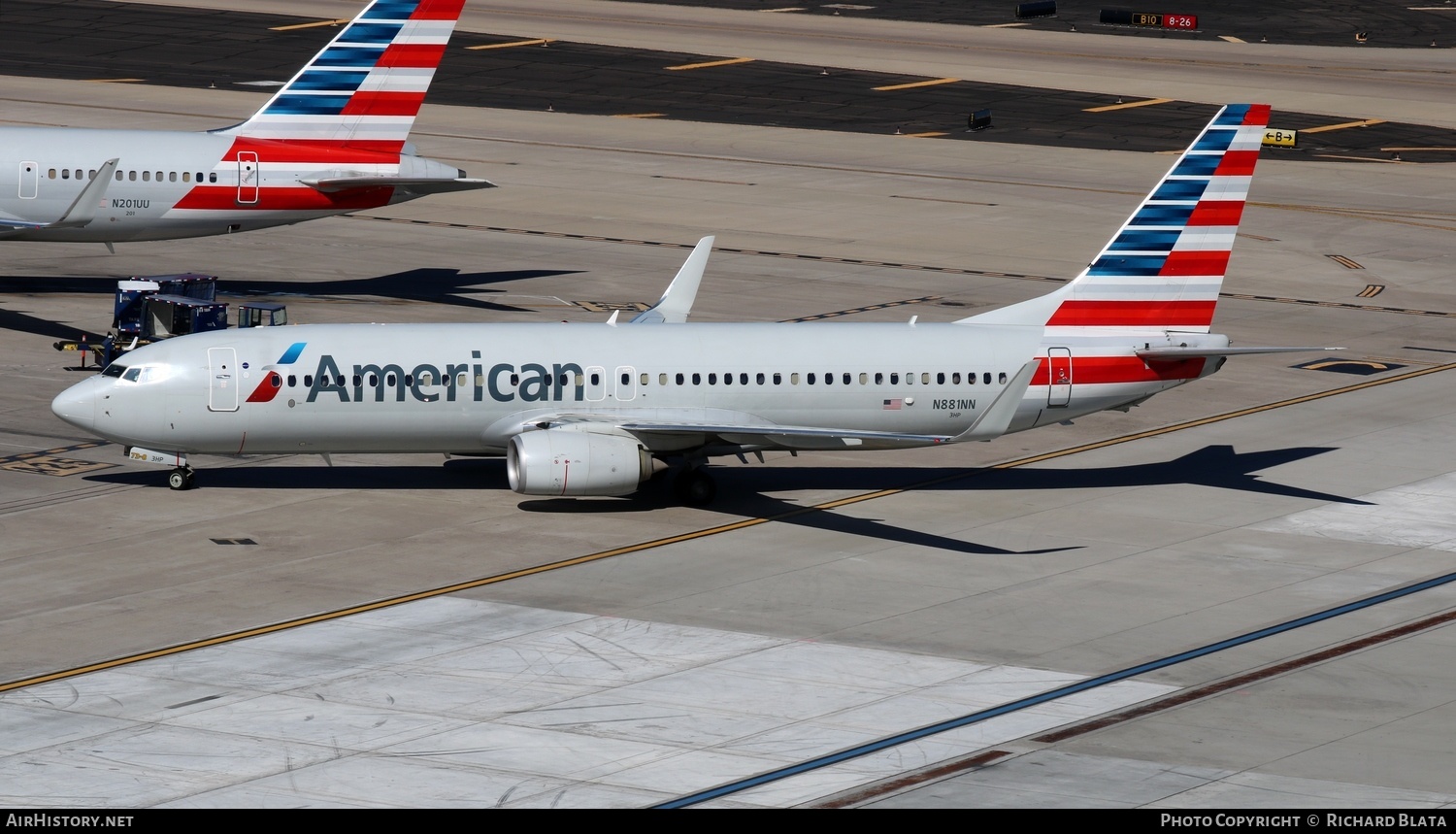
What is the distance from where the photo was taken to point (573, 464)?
41.6 meters

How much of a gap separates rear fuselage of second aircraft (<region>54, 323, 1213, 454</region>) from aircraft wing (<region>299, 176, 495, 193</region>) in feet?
67.8

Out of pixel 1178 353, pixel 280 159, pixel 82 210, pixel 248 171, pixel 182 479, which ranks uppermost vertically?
pixel 280 159

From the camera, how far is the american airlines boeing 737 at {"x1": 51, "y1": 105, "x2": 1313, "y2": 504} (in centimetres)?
4262

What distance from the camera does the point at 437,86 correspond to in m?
113

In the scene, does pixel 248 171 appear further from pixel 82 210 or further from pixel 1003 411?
pixel 1003 411

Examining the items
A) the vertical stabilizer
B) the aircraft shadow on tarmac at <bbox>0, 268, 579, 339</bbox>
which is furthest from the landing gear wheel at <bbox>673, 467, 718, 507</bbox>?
the aircraft shadow on tarmac at <bbox>0, 268, 579, 339</bbox>

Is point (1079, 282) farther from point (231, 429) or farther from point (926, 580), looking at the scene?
point (231, 429)

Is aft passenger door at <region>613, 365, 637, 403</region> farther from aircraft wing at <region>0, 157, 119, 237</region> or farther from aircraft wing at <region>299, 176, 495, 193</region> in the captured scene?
aircraft wing at <region>0, 157, 119, 237</region>

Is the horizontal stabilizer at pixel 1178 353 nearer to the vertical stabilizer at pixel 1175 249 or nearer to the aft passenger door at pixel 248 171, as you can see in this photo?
the vertical stabilizer at pixel 1175 249

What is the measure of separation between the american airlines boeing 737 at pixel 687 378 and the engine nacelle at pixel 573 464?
0.14 ft

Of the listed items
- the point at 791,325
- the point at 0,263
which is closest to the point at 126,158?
the point at 0,263

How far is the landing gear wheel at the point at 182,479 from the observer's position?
4428 cm

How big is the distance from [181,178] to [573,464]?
28.5m

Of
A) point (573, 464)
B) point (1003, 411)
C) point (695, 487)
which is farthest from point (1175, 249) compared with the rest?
point (573, 464)
